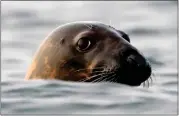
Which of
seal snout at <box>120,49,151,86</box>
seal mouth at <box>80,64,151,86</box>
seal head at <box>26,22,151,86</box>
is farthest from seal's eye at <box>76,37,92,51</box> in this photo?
seal snout at <box>120,49,151,86</box>

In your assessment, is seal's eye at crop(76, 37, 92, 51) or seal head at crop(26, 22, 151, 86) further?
seal's eye at crop(76, 37, 92, 51)

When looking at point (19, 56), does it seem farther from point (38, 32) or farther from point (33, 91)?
point (33, 91)

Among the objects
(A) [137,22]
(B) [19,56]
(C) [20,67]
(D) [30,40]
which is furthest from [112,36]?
(A) [137,22]

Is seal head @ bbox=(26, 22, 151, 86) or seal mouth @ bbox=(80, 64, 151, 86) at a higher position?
seal head @ bbox=(26, 22, 151, 86)

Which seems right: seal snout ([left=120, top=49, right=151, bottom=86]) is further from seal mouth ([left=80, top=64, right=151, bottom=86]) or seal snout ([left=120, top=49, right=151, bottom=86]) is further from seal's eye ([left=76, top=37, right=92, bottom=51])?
seal's eye ([left=76, top=37, right=92, bottom=51])

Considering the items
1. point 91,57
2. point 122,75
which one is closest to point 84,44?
point 91,57

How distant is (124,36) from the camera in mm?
11742

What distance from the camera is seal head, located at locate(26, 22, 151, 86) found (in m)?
11.1

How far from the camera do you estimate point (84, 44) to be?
11.3 m

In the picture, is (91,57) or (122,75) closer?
(122,75)

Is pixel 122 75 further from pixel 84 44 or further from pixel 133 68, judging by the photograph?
pixel 84 44

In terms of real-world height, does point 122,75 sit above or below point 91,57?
below

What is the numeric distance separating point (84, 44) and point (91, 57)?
22cm

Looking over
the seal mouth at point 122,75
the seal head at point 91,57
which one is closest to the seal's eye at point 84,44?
the seal head at point 91,57
